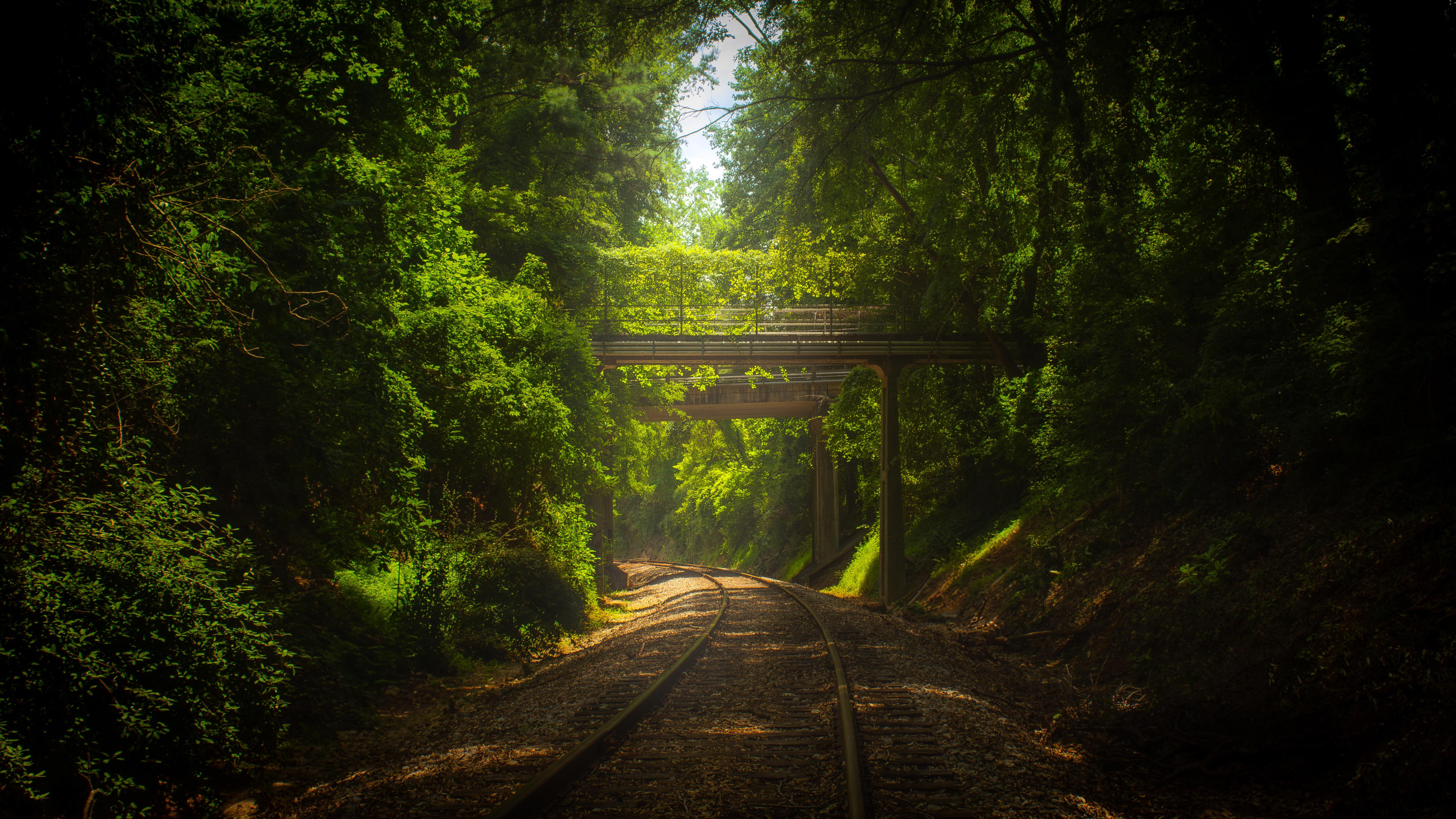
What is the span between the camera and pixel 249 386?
727cm

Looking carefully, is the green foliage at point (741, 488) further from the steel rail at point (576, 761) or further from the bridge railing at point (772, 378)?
the steel rail at point (576, 761)

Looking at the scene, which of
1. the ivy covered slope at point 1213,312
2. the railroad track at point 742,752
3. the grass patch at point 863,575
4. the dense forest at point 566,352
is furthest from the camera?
the grass patch at point 863,575

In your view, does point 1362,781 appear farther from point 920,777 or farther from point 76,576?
point 76,576

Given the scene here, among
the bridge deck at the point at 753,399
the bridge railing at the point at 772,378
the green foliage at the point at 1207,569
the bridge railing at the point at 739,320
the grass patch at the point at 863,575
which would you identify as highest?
the bridge railing at the point at 739,320

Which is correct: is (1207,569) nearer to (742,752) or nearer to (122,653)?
(742,752)

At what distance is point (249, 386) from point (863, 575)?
1970cm

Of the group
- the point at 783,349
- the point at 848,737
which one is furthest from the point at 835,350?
the point at 848,737

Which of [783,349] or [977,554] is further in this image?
[783,349]

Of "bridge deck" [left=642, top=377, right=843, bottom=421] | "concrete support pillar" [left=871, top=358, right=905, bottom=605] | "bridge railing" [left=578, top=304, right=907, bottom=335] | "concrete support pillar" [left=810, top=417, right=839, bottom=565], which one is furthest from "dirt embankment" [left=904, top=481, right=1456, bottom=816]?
"concrete support pillar" [left=810, top=417, right=839, bottom=565]

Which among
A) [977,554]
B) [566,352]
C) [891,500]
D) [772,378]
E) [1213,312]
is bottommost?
[977,554]

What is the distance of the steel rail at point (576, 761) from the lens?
4539mm

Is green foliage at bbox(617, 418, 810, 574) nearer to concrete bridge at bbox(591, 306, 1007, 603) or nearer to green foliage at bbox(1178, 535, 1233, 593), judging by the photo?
concrete bridge at bbox(591, 306, 1007, 603)

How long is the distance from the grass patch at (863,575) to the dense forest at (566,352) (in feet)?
16.2

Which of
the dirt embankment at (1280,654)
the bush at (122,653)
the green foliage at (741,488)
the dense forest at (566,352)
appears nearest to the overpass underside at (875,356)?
the dense forest at (566,352)
